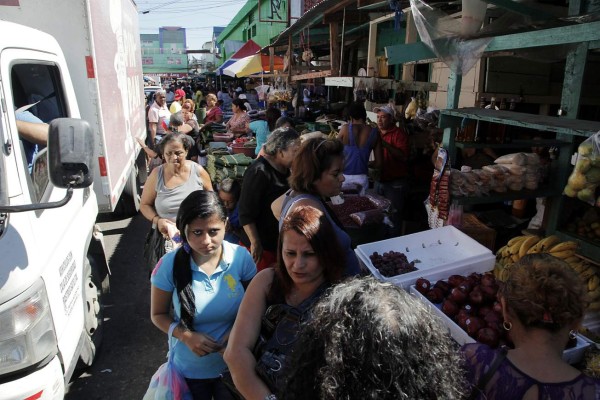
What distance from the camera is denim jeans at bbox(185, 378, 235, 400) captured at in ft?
7.41

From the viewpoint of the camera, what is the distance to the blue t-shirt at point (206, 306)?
87.4 inches

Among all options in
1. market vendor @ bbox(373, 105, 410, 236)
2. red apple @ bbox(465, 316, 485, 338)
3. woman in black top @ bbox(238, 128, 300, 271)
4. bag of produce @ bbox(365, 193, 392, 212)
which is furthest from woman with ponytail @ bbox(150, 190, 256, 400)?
market vendor @ bbox(373, 105, 410, 236)

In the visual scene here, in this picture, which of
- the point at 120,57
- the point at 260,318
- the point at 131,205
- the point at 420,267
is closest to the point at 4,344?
the point at 260,318

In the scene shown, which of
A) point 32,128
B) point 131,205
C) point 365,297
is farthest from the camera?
point 131,205

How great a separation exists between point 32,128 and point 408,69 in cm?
538

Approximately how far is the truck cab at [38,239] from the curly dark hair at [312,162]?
3.84 ft

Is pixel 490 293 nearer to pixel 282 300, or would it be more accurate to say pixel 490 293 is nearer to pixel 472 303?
pixel 472 303

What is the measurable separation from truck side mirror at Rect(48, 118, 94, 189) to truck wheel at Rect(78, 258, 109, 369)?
130cm

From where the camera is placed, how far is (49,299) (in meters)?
2.14

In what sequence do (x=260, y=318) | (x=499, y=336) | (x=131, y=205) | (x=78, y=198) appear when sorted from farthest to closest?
(x=131, y=205) → (x=78, y=198) → (x=499, y=336) → (x=260, y=318)

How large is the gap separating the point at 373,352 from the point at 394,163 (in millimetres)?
4359

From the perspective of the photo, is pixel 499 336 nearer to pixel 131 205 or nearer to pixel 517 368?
pixel 517 368

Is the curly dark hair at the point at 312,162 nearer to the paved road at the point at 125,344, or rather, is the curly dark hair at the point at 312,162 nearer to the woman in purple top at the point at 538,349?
the woman in purple top at the point at 538,349

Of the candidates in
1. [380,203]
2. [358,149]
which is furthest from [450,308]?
[358,149]
